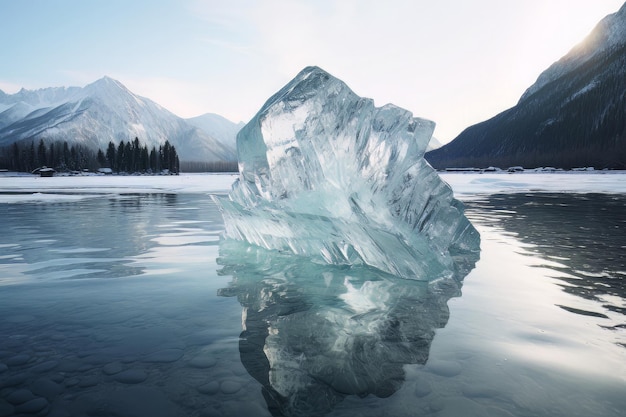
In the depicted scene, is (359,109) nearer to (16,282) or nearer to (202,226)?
(16,282)

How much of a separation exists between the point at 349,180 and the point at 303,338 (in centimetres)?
332

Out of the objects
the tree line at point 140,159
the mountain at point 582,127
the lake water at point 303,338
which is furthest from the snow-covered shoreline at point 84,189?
the mountain at point 582,127

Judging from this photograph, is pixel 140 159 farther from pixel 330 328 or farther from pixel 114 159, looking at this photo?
pixel 330 328

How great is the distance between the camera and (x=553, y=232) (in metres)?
11.1

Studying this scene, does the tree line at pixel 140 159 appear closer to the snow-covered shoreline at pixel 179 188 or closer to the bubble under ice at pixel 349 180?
the snow-covered shoreline at pixel 179 188

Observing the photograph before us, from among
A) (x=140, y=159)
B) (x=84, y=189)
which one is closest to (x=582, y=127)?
(x=140, y=159)

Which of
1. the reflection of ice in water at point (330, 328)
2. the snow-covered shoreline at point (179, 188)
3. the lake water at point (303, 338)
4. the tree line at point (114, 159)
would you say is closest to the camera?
the lake water at point (303, 338)

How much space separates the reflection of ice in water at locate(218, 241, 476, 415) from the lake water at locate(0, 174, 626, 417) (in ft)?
0.06

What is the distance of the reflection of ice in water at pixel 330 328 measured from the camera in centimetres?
291

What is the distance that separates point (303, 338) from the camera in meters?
3.78

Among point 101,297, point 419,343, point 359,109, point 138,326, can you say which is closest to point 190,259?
point 101,297

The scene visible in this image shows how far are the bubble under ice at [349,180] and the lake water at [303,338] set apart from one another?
52 centimetres

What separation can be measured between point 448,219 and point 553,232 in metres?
5.10

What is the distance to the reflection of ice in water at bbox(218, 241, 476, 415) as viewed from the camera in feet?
9.54
